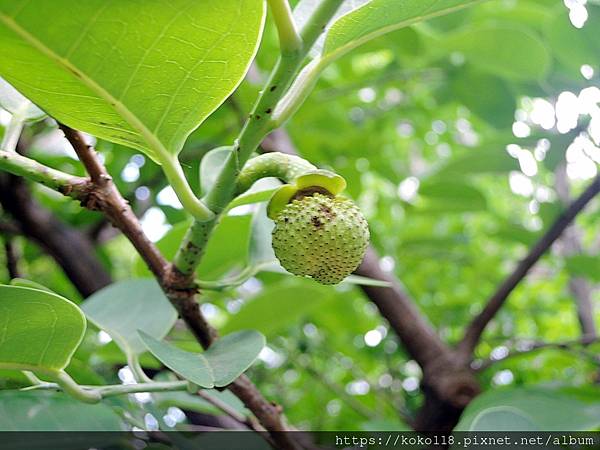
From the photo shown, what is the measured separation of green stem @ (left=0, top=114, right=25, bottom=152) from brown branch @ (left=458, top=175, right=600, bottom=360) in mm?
959

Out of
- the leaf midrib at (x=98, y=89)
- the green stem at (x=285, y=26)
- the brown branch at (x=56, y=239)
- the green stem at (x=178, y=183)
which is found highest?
the green stem at (x=285, y=26)

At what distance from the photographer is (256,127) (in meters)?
0.60

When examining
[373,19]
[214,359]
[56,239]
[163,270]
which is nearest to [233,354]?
[214,359]

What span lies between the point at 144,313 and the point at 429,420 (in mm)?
682

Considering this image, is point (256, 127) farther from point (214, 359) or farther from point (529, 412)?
point (529, 412)

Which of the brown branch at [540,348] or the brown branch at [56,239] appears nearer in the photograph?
the brown branch at [540,348]

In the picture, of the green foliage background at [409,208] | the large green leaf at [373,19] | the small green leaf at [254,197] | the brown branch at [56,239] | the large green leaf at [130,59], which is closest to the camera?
the large green leaf at [130,59]

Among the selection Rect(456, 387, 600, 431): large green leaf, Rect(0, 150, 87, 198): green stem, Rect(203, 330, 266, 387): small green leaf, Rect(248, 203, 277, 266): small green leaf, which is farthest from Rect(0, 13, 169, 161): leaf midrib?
Rect(456, 387, 600, 431): large green leaf

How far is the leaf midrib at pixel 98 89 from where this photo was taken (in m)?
0.49

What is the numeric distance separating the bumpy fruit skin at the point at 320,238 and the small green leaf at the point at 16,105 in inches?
Result: 14.2

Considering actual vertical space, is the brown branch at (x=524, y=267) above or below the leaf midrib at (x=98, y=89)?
below

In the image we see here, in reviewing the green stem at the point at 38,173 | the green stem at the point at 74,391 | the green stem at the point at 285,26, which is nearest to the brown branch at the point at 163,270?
the green stem at the point at 38,173

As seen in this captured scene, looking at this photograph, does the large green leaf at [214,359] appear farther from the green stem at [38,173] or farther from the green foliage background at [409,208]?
the green foliage background at [409,208]

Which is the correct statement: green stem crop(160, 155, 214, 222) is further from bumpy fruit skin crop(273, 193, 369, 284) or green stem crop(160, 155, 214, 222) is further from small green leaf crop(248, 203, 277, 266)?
small green leaf crop(248, 203, 277, 266)
